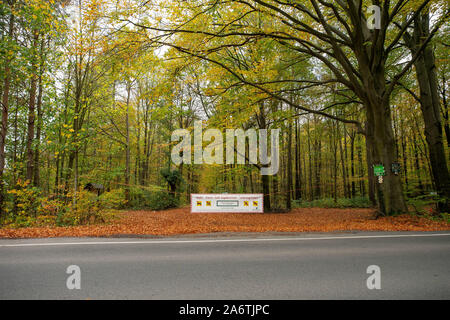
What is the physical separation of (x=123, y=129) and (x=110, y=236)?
1886cm

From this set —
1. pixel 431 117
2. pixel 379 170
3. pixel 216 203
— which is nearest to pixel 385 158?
pixel 379 170

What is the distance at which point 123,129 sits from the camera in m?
22.8

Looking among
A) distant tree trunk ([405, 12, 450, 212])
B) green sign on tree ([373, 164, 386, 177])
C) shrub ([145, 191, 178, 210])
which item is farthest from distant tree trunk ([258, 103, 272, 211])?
distant tree trunk ([405, 12, 450, 212])

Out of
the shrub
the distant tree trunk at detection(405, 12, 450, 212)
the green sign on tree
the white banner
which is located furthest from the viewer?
the shrub

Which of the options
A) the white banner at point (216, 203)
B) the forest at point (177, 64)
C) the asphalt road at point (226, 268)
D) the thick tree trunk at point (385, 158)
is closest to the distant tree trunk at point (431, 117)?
the forest at point (177, 64)

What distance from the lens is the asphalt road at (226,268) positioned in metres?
2.79

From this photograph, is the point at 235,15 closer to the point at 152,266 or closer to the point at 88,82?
the point at 88,82

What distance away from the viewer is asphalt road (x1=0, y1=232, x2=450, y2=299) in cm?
279

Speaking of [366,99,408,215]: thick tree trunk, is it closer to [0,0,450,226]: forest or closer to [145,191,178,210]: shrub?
[0,0,450,226]: forest

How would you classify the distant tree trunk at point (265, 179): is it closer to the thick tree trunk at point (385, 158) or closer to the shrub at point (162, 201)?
the thick tree trunk at point (385, 158)

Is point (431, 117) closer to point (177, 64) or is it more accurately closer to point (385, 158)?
point (385, 158)

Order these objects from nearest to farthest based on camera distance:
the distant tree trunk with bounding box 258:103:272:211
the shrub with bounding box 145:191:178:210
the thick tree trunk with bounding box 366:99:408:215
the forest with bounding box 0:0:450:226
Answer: the forest with bounding box 0:0:450:226, the thick tree trunk with bounding box 366:99:408:215, the distant tree trunk with bounding box 258:103:272:211, the shrub with bounding box 145:191:178:210

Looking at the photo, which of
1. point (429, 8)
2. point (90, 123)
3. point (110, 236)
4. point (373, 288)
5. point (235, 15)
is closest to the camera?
point (373, 288)
